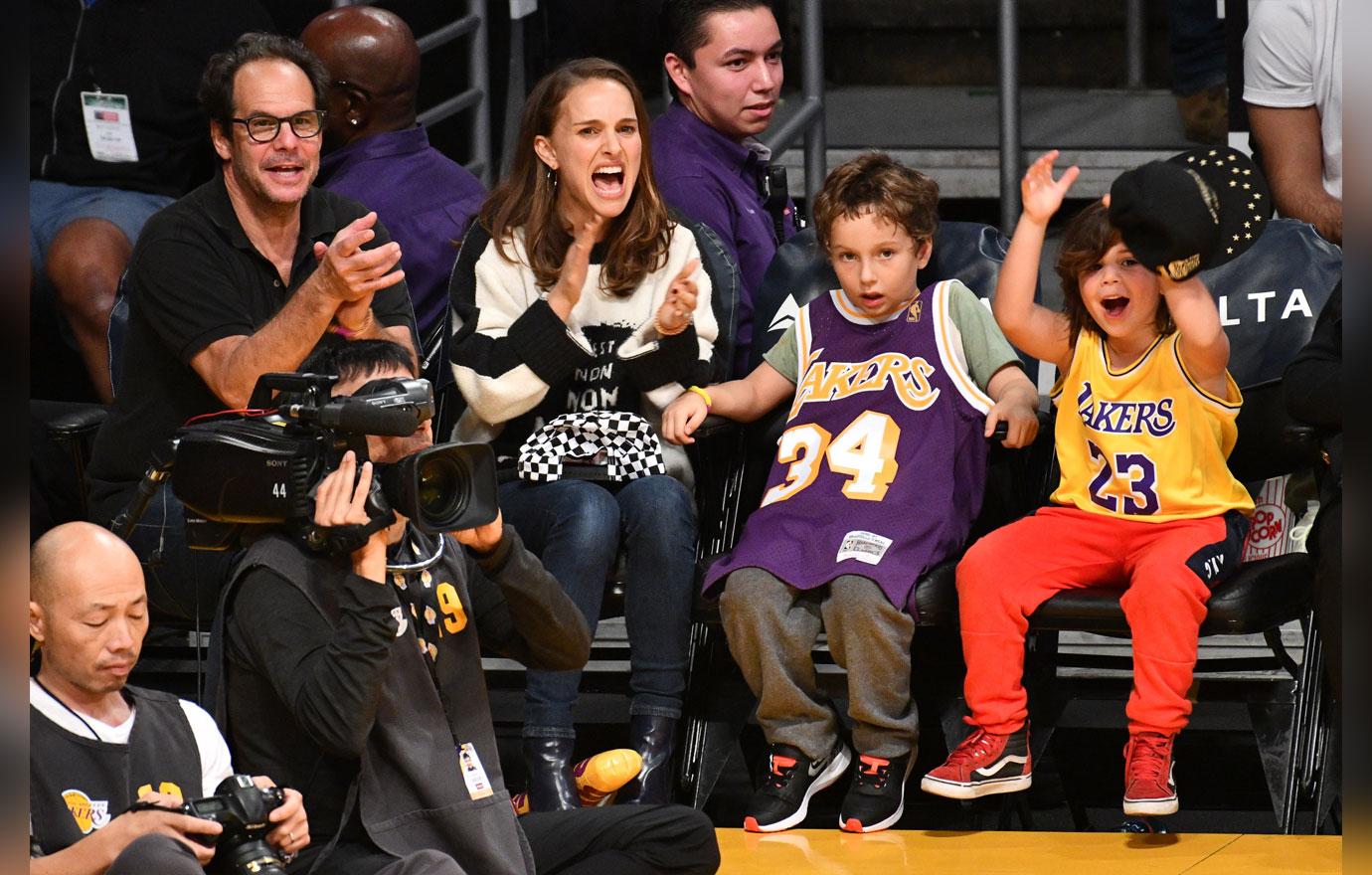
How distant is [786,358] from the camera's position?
3686mm

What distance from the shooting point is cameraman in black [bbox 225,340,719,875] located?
222 centimetres

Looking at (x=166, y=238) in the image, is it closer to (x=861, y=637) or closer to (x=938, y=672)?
(x=861, y=637)

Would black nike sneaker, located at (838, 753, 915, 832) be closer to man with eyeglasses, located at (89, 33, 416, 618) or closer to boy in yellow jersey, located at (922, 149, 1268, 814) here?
boy in yellow jersey, located at (922, 149, 1268, 814)

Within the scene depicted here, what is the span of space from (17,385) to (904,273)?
291 cm

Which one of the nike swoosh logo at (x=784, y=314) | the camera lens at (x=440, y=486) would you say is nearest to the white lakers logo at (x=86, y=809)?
the camera lens at (x=440, y=486)

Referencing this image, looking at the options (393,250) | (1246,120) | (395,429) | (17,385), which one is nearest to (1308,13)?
(1246,120)

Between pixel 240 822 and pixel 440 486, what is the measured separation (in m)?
0.51

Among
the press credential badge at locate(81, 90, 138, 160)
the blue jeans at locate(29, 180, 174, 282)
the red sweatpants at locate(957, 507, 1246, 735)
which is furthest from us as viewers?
the press credential badge at locate(81, 90, 138, 160)

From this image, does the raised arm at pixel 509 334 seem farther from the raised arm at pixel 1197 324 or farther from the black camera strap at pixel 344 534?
the black camera strap at pixel 344 534

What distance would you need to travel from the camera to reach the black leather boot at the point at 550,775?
3180 millimetres

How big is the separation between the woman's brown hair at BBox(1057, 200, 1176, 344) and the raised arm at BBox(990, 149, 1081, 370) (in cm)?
4

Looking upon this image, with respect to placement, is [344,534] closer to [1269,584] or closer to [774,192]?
[1269,584]

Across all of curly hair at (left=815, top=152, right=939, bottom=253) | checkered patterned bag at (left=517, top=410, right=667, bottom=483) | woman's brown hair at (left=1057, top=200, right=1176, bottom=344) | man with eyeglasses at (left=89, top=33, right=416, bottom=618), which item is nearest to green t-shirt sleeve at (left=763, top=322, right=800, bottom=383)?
curly hair at (left=815, top=152, right=939, bottom=253)

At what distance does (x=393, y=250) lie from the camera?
9.52 feet
